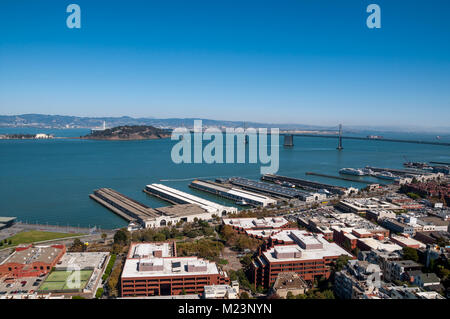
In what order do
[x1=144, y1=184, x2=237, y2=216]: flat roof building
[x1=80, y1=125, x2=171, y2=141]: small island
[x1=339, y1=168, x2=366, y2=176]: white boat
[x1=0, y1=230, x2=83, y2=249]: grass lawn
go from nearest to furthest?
1. [x1=0, y1=230, x2=83, y2=249]: grass lawn
2. [x1=144, y1=184, x2=237, y2=216]: flat roof building
3. [x1=339, y1=168, x2=366, y2=176]: white boat
4. [x1=80, y1=125, x2=171, y2=141]: small island

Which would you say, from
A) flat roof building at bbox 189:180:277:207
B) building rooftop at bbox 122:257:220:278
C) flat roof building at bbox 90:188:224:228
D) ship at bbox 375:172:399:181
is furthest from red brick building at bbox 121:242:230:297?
ship at bbox 375:172:399:181

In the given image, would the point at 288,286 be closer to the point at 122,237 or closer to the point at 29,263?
the point at 122,237

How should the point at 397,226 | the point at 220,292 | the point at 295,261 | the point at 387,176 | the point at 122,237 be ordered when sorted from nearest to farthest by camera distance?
the point at 220,292 → the point at 295,261 → the point at 122,237 → the point at 397,226 → the point at 387,176

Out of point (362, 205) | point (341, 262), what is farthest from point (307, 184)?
point (341, 262)

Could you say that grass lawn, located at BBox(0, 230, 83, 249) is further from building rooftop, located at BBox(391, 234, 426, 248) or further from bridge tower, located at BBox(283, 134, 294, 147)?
bridge tower, located at BBox(283, 134, 294, 147)

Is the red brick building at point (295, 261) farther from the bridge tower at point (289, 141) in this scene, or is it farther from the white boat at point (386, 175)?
the bridge tower at point (289, 141)
